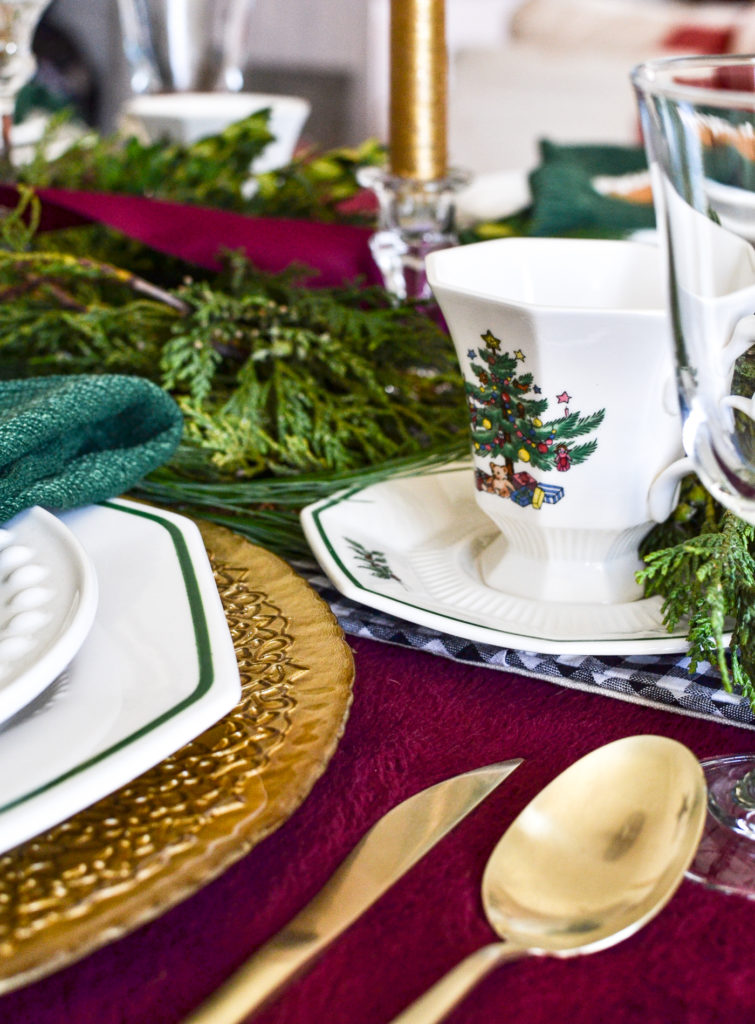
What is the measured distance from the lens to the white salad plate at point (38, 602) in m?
0.24

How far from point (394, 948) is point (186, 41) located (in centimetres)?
88

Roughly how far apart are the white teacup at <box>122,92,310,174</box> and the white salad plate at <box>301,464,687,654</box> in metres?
0.44

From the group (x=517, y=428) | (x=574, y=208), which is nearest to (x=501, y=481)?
(x=517, y=428)

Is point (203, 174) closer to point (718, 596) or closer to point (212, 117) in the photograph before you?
point (212, 117)

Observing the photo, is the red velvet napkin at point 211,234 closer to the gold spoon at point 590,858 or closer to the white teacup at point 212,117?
the white teacup at point 212,117

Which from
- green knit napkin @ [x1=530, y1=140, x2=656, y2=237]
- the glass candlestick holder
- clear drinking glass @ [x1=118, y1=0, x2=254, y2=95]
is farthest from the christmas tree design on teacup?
clear drinking glass @ [x1=118, y1=0, x2=254, y2=95]

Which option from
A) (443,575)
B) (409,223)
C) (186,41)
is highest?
(186,41)

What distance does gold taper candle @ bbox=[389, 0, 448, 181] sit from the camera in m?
0.56

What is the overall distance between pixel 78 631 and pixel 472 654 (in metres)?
0.14

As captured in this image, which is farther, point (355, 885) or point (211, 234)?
point (211, 234)

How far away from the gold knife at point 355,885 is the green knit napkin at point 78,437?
16cm

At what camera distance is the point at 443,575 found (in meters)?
0.41

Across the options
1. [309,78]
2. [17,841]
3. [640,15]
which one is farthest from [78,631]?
[309,78]

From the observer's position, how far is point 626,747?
0.28 metres
